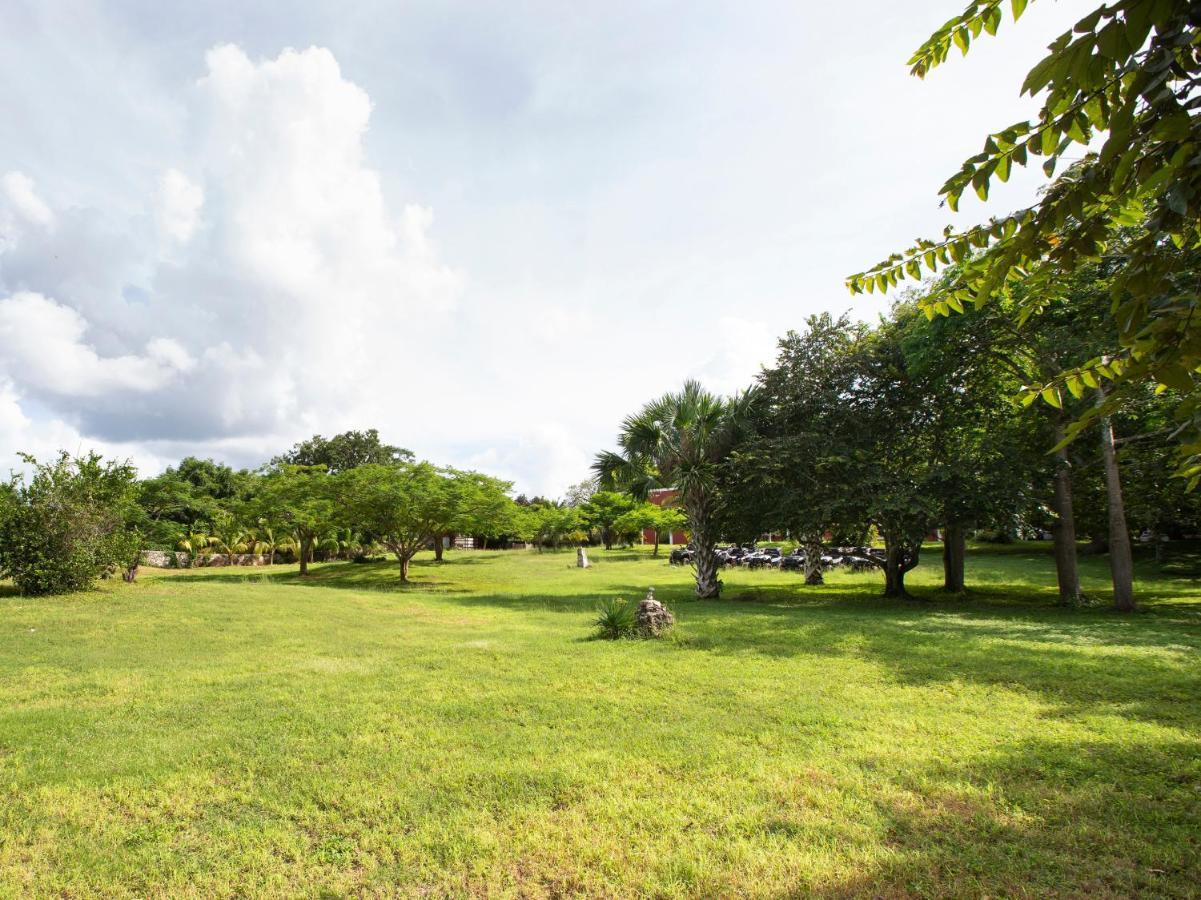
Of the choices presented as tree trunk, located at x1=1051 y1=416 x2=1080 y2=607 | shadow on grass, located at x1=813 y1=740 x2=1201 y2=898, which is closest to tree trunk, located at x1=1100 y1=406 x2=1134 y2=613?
tree trunk, located at x1=1051 y1=416 x2=1080 y2=607

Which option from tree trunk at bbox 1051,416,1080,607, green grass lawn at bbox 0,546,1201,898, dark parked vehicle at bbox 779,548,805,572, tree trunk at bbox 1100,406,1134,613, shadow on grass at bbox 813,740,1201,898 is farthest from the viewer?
dark parked vehicle at bbox 779,548,805,572

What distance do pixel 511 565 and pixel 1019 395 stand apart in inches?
1214

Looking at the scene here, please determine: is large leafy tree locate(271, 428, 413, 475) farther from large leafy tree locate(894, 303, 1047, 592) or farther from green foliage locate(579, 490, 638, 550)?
large leafy tree locate(894, 303, 1047, 592)

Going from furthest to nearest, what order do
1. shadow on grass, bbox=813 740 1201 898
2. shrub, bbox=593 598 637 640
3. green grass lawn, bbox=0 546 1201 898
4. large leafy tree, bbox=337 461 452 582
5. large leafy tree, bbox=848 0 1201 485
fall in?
large leafy tree, bbox=337 461 452 582 → shrub, bbox=593 598 637 640 → green grass lawn, bbox=0 546 1201 898 → shadow on grass, bbox=813 740 1201 898 → large leafy tree, bbox=848 0 1201 485

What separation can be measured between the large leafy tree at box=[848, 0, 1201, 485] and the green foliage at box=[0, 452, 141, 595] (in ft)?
57.4

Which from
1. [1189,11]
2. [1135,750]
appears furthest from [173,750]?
[1135,750]

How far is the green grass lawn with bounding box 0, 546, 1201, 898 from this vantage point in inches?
119

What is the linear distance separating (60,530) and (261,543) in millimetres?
21278

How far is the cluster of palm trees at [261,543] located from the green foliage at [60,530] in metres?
14.9

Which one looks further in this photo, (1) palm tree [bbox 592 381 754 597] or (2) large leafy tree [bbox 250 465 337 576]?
(2) large leafy tree [bbox 250 465 337 576]

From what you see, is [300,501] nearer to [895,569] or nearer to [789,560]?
[895,569]

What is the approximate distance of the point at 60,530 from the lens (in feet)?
43.5

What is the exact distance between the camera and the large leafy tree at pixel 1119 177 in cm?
152

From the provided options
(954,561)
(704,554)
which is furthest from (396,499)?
(954,561)
